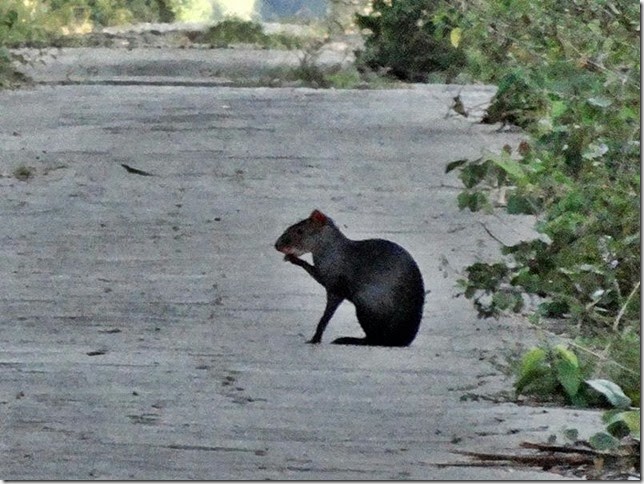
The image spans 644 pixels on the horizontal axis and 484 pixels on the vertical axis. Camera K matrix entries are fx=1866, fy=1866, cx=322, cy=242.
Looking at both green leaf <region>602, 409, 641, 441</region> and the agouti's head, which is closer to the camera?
green leaf <region>602, 409, 641, 441</region>

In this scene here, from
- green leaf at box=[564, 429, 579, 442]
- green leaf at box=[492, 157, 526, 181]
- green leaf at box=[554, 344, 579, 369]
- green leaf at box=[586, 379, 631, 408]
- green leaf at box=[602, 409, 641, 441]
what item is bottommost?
green leaf at box=[492, 157, 526, 181]

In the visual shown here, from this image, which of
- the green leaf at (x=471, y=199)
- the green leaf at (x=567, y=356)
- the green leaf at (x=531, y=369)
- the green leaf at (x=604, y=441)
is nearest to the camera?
the green leaf at (x=604, y=441)

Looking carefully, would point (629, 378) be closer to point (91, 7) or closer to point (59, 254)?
point (59, 254)

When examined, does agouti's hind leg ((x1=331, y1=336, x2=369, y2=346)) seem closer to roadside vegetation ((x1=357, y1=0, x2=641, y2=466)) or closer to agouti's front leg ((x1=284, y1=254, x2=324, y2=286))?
agouti's front leg ((x1=284, y1=254, x2=324, y2=286))

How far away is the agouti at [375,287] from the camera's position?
7438 mm

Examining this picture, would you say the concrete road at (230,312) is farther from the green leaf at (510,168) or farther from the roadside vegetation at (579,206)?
the green leaf at (510,168)

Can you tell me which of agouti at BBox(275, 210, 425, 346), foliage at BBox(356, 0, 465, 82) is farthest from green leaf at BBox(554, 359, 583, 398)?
foliage at BBox(356, 0, 465, 82)

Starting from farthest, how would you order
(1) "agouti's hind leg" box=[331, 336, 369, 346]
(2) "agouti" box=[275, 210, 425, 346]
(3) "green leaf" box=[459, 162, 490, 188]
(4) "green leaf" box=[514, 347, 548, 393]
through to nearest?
(3) "green leaf" box=[459, 162, 490, 188] < (1) "agouti's hind leg" box=[331, 336, 369, 346] < (2) "agouti" box=[275, 210, 425, 346] < (4) "green leaf" box=[514, 347, 548, 393]

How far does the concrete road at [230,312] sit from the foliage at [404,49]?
5.11 meters

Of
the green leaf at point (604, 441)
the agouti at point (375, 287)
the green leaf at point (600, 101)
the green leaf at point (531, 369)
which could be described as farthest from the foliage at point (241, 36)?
the green leaf at point (604, 441)

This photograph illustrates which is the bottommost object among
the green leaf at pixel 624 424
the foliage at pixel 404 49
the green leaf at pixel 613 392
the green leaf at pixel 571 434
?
the foliage at pixel 404 49

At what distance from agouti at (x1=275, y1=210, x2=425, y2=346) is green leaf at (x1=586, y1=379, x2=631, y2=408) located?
5.58 feet

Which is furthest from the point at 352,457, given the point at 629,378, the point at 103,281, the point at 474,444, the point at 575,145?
the point at 103,281

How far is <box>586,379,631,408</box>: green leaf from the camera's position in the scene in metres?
5.61
